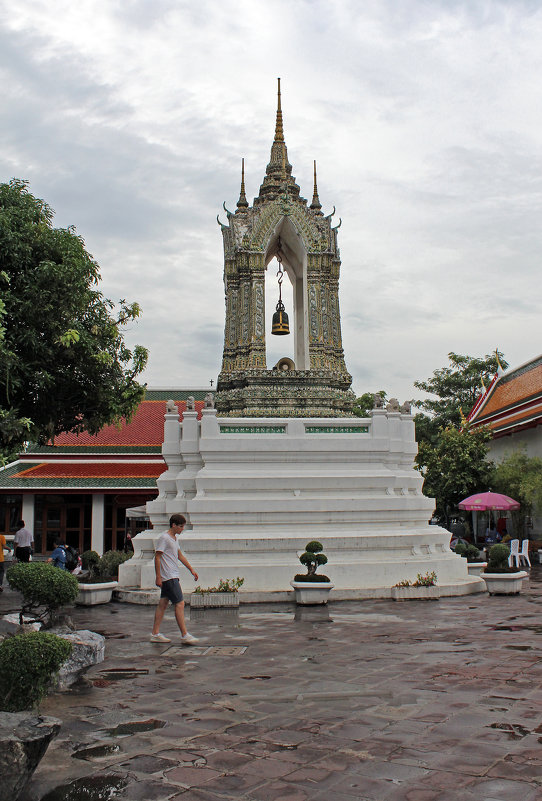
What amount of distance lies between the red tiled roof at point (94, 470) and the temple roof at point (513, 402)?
1373cm

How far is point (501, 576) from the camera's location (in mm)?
13445

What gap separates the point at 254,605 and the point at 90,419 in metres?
4.37

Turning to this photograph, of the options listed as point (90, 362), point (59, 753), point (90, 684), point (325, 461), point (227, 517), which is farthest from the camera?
point (325, 461)

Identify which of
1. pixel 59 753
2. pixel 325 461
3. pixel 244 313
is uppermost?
pixel 244 313

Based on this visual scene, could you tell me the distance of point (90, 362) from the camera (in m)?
12.0

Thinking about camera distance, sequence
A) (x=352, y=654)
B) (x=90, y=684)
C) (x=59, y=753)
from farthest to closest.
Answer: (x=352, y=654), (x=90, y=684), (x=59, y=753)

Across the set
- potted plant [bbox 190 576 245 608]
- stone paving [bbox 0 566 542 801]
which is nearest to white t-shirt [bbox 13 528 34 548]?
potted plant [bbox 190 576 245 608]

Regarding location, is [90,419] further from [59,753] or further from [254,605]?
[59,753]

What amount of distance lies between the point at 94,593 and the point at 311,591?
384cm

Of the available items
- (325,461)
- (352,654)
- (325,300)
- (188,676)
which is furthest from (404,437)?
(188,676)

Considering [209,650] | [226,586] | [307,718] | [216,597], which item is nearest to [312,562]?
[226,586]

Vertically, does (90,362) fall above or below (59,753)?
above

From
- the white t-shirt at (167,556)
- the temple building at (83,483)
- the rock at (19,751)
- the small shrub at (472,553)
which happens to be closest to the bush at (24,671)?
the rock at (19,751)

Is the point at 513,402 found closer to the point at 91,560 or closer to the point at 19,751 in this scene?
the point at 91,560
